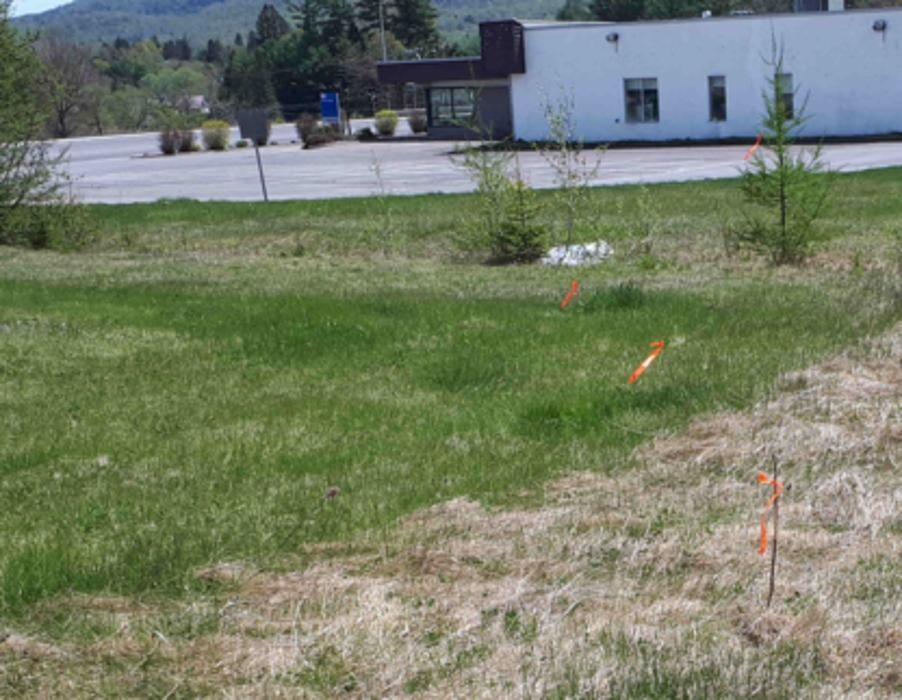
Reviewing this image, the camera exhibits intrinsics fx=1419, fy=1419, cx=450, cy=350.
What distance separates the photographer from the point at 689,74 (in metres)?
50.5

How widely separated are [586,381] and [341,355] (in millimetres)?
2628

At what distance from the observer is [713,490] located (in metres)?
7.31

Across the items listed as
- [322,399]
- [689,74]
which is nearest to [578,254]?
[322,399]

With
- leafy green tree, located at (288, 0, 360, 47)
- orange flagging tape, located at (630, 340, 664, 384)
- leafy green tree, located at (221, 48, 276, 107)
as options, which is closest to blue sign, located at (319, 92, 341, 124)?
leafy green tree, located at (288, 0, 360, 47)

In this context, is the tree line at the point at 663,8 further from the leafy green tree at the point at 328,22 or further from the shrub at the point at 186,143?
the shrub at the point at 186,143

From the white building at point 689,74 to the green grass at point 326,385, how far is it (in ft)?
92.4

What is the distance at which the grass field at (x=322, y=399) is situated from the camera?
6.13 m

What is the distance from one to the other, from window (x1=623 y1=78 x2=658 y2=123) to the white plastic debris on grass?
3315cm

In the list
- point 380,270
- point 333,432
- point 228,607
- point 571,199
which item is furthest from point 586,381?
point 571,199

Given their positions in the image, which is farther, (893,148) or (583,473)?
(893,148)

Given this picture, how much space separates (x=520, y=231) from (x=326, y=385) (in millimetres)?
8544

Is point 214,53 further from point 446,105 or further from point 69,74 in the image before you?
point 446,105

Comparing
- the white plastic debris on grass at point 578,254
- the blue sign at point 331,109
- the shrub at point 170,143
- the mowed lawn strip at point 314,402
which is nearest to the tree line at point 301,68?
the blue sign at point 331,109

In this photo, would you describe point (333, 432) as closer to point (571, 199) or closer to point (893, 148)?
point (571, 199)
